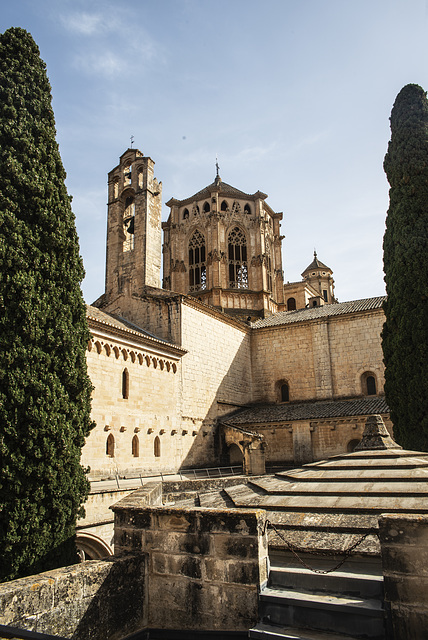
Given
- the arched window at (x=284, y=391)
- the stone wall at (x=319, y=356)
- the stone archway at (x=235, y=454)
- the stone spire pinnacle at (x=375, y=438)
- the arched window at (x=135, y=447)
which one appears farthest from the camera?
the arched window at (x=284, y=391)

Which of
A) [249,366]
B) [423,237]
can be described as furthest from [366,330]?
[423,237]

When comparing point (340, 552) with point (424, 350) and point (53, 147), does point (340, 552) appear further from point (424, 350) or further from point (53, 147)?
point (424, 350)

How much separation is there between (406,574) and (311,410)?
824 inches

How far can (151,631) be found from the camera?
5062mm

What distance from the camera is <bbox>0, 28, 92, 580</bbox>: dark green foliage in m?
8.46

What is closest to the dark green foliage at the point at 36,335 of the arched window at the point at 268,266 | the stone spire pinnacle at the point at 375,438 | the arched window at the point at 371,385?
the stone spire pinnacle at the point at 375,438

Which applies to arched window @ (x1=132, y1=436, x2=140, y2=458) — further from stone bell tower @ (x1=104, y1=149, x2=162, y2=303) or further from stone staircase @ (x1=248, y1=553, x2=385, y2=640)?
stone staircase @ (x1=248, y1=553, x2=385, y2=640)

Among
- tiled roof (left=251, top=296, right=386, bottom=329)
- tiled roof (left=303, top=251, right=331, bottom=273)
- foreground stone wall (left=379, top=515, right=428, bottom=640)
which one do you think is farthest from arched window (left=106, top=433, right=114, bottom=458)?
tiled roof (left=303, top=251, right=331, bottom=273)

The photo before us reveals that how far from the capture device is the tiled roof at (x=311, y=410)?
22398 millimetres

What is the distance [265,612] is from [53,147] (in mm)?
10306

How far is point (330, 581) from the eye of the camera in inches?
180

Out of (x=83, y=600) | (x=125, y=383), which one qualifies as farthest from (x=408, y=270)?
(x=83, y=600)

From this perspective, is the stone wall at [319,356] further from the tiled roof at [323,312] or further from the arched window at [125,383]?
the arched window at [125,383]

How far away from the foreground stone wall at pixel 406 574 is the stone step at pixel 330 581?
13.5 inches
